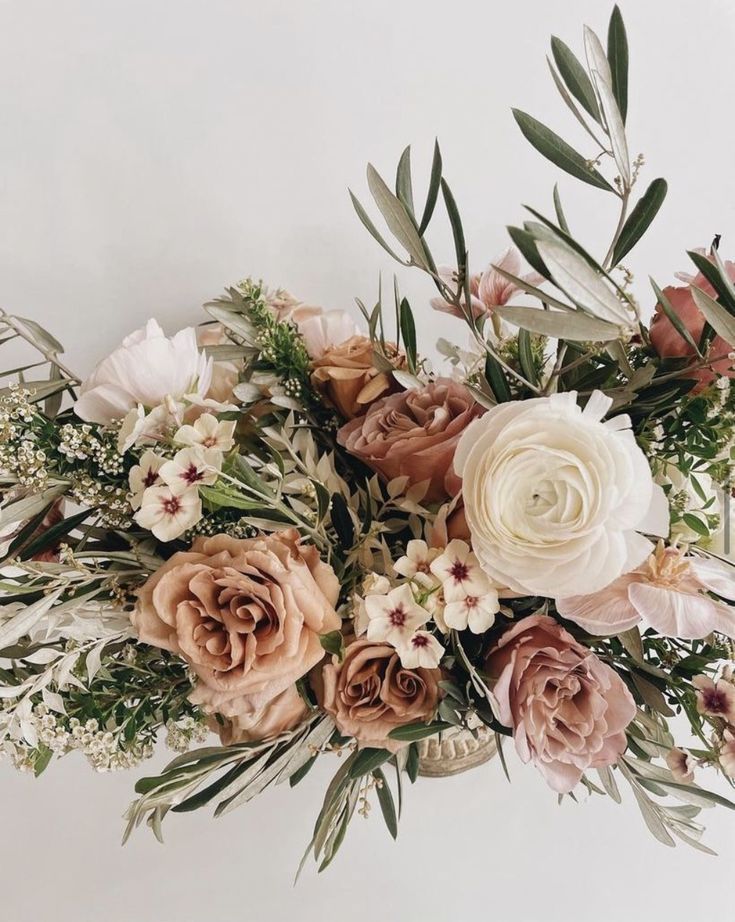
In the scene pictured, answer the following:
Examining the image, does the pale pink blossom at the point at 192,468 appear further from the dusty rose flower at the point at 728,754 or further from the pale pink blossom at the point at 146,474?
the dusty rose flower at the point at 728,754

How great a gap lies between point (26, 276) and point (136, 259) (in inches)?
4.0

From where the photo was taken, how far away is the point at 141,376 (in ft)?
1.68

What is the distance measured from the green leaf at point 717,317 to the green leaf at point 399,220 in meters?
0.17

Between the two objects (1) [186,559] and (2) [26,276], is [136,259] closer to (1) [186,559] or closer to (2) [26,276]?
(2) [26,276]

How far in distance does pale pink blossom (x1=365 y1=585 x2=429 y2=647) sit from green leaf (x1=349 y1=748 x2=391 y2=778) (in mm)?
107

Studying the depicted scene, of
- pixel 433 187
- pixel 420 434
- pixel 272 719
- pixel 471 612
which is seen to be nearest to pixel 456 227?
pixel 433 187

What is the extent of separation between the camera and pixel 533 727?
51cm

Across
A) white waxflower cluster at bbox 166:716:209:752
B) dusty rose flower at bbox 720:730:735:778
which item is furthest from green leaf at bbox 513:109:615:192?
white waxflower cluster at bbox 166:716:209:752

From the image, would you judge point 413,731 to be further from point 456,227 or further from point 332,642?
point 456,227

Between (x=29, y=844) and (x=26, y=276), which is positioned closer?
(x=26, y=276)

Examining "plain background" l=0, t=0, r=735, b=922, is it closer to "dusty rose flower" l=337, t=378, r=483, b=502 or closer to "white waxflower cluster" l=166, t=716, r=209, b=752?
"dusty rose flower" l=337, t=378, r=483, b=502

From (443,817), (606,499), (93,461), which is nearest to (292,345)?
(93,461)

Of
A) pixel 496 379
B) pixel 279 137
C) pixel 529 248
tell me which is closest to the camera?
pixel 529 248

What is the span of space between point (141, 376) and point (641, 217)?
340mm
